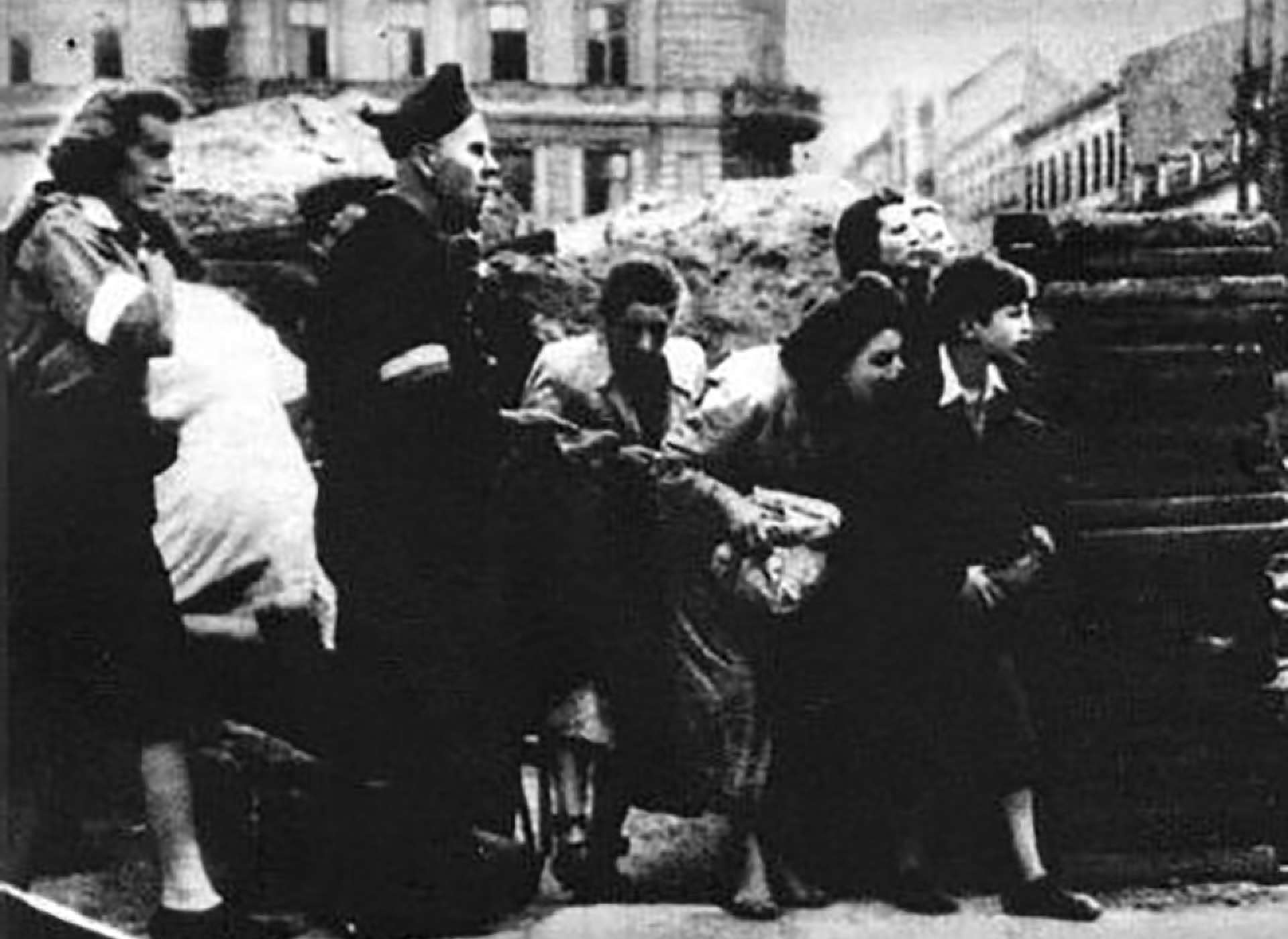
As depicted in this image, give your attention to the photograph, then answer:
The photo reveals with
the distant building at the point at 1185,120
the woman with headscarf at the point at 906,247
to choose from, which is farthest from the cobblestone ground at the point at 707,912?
the distant building at the point at 1185,120

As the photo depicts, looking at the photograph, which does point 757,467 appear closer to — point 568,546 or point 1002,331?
point 568,546

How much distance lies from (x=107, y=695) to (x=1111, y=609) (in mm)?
2266

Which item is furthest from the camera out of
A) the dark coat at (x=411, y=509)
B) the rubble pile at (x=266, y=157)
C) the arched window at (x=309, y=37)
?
the arched window at (x=309, y=37)

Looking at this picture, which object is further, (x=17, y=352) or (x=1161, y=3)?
(x=1161, y=3)

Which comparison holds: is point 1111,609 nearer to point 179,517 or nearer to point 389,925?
point 389,925

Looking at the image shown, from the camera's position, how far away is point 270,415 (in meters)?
4.45

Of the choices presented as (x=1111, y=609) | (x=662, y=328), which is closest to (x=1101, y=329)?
(x=1111, y=609)

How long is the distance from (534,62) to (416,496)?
1.03 meters

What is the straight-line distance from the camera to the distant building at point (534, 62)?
177 inches

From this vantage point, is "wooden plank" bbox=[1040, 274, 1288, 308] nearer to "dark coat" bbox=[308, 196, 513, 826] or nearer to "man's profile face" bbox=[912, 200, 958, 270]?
"man's profile face" bbox=[912, 200, 958, 270]

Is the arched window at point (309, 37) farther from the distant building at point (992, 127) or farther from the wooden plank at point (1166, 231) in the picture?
the wooden plank at point (1166, 231)

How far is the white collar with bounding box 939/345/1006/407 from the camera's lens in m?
4.54

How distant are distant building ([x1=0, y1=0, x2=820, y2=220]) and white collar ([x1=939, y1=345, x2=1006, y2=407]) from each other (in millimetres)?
607

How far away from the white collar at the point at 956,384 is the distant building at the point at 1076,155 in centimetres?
42
